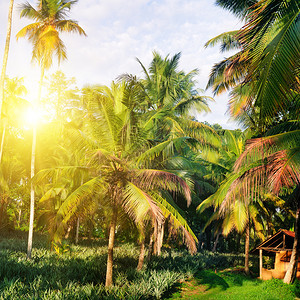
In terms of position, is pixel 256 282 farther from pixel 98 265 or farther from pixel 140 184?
pixel 140 184

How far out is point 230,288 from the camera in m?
13.1

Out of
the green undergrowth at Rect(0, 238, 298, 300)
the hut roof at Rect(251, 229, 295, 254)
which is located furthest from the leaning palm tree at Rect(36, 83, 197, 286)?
the hut roof at Rect(251, 229, 295, 254)

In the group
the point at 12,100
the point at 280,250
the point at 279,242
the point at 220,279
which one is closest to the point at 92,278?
the point at 220,279

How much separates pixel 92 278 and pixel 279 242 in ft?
35.6

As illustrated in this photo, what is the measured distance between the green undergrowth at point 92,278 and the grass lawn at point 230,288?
5cm

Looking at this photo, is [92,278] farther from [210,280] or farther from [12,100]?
[12,100]

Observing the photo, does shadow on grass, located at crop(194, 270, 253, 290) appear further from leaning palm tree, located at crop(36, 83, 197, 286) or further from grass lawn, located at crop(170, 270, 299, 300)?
leaning palm tree, located at crop(36, 83, 197, 286)

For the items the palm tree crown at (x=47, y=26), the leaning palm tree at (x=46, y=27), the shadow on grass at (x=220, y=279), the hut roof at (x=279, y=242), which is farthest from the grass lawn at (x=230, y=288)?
the palm tree crown at (x=47, y=26)

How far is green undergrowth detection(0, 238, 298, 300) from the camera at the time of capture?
325 inches

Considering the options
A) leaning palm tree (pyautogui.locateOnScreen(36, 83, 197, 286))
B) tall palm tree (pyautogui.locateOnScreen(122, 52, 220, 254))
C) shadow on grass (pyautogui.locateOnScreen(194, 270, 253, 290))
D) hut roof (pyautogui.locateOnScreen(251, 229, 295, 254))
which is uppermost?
tall palm tree (pyautogui.locateOnScreen(122, 52, 220, 254))

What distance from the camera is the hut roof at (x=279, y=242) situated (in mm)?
13922

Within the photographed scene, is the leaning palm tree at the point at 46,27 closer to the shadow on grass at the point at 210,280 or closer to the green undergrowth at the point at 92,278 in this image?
the green undergrowth at the point at 92,278

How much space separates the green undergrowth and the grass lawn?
5cm

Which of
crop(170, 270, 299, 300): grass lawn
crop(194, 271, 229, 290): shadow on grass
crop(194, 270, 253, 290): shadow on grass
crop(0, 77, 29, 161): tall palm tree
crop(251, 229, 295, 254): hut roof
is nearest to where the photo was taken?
crop(170, 270, 299, 300): grass lawn
